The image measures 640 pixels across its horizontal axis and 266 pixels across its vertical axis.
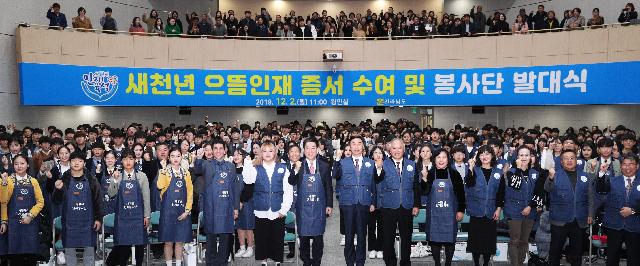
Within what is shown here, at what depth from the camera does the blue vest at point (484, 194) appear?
23.1ft

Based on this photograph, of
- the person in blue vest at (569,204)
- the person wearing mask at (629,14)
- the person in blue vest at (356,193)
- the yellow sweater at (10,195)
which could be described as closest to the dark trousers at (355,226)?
the person in blue vest at (356,193)

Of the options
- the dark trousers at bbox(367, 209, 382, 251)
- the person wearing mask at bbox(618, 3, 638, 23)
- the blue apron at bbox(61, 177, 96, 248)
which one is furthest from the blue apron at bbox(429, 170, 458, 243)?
the person wearing mask at bbox(618, 3, 638, 23)

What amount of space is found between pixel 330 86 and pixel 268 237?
42.1 ft

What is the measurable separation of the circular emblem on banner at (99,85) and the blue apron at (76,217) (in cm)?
1117

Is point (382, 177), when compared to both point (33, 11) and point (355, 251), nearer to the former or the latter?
point (355, 251)

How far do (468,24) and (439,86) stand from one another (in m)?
2.73

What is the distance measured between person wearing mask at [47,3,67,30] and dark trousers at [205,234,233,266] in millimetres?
12501

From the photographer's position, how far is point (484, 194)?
7051 mm

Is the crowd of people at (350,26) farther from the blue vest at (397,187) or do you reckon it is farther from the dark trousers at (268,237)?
the dark trousers at (268,237)

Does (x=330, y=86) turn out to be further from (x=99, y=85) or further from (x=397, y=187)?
(x=397, y=187)

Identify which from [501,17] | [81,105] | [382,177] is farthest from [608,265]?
[81,105]

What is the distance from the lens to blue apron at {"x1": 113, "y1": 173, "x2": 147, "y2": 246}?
271 inches

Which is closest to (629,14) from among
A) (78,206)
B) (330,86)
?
(330,86)

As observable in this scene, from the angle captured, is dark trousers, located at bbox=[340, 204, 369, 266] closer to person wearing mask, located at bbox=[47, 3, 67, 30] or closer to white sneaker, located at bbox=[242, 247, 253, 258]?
white sneaker, located at bbox=[242, 247, 253, 258]
